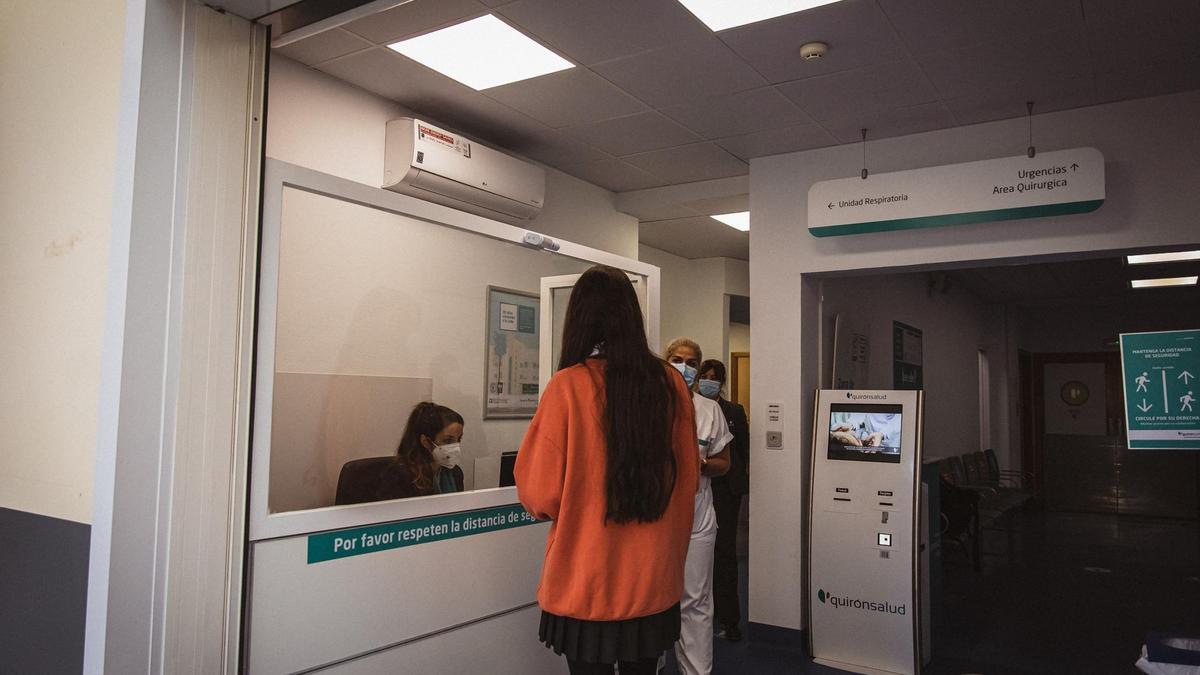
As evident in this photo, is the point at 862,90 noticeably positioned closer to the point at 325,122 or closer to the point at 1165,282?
the point at 325,122

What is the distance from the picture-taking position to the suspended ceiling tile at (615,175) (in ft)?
17.2

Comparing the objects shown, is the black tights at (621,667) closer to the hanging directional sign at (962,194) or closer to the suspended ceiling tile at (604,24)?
the suspended ceiling tile at (604,24)

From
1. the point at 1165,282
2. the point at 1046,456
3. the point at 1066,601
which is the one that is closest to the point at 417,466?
the point at 1066,601

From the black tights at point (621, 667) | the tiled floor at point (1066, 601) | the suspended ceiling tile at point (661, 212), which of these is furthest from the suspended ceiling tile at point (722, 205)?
the black tights at point (621, 667)

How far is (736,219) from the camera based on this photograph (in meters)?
6.63

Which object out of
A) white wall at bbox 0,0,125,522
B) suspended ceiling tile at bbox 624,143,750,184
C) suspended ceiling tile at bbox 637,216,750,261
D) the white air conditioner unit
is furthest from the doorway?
white wall at bbox 0,0,125,522

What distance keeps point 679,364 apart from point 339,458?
215 centimetres

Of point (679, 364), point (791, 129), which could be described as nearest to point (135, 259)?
point (679, 364)

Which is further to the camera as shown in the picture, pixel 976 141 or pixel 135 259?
pixel 976 141

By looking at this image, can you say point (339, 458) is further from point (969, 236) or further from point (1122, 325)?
point (1122, 325)

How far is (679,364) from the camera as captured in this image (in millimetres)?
4230

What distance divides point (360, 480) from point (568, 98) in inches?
91.9

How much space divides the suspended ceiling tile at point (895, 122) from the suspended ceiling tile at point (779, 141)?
95 mm

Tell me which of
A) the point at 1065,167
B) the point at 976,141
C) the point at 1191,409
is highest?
the point at 976,141
